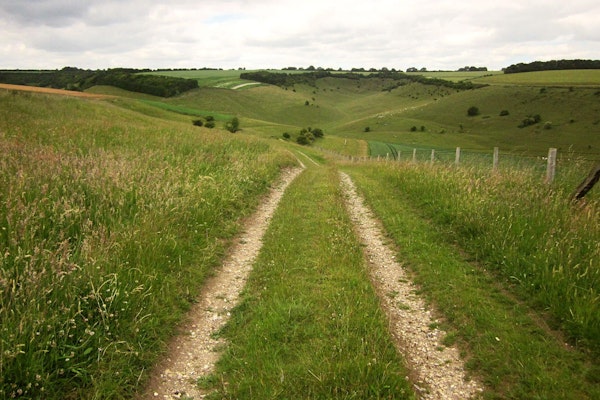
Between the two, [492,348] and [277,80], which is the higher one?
[277,80]

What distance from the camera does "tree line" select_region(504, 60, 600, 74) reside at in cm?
13200

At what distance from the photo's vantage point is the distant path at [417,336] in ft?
15.0

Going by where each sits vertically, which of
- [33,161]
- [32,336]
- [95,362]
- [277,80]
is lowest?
[95,362]

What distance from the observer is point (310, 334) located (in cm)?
515

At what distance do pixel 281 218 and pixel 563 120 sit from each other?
105693 mm

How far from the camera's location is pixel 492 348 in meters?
5.16

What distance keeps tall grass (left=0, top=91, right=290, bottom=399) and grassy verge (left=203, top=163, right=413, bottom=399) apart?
1.13m

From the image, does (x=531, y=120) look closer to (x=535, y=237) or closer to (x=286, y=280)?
(x=535, y=237)

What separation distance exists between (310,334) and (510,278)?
169 inches

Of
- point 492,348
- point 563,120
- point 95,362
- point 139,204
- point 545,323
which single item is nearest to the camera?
point 95,362

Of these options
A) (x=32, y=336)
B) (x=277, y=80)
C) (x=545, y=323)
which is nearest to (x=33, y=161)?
(x=32, y=336)

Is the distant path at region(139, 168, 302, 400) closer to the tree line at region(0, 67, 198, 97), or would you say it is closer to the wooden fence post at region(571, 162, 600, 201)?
the wooden fence post at region(571, 162, 600, 201)

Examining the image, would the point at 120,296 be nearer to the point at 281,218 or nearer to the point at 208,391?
the point at 208,391

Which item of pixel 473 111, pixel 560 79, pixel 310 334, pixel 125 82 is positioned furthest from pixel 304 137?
pixel 560 79
